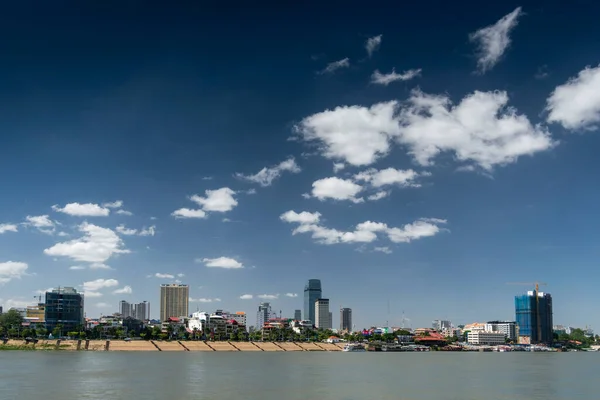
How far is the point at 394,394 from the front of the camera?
71.1 meters

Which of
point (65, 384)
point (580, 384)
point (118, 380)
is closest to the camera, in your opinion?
point (65, 384)

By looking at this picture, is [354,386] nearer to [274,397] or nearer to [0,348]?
[274,397]

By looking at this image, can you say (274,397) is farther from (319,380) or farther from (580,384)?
(580,384)

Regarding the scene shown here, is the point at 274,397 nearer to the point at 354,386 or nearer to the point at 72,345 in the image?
the point at 354,386

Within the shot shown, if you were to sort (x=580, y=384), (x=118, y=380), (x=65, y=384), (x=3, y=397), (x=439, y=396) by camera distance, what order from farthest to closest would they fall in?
1. (x=580, y=384)
2. (x=118, y=380)
3. (x=65, y=384)
4. (x=439, y=396)
5. (x=3, y=397)

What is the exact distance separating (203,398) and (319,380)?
27338 mm

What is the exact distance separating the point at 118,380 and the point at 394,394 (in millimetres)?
38999

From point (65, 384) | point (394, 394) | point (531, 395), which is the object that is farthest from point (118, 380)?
point (531, 395)

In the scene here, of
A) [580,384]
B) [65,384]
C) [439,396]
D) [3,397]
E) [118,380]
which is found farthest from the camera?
[580,384]

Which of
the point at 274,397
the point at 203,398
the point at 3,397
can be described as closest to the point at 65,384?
the point at 3,397

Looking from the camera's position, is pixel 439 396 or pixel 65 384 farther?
pixel 65 384

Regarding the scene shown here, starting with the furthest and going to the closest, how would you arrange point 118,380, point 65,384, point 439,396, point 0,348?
point 0,348 < point 118,380 < point 65,384 < point 439,396

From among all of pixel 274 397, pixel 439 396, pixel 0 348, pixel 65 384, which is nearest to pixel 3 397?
pixel 65 384

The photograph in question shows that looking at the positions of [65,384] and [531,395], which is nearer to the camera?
[531,395]
